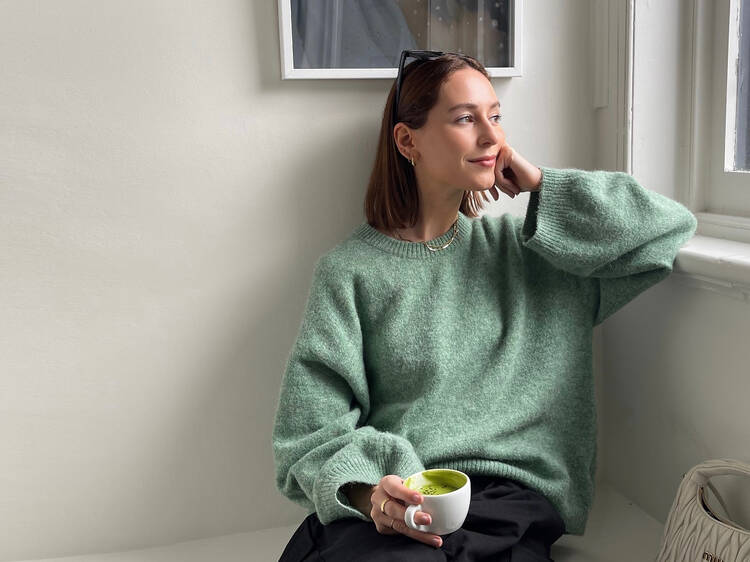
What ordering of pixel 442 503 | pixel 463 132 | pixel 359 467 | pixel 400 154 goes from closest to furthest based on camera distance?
pixel 442 503, pixel 359 467, pixel 463 132, pixel 400 154

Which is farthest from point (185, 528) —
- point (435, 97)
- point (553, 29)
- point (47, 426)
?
point (553, 29)

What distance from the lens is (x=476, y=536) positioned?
42.8 inches

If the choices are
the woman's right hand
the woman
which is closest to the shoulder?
the woman

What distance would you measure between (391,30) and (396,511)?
784 millimetres

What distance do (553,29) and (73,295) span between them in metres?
0.96

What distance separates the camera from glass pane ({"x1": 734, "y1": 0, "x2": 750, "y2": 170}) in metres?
1.37

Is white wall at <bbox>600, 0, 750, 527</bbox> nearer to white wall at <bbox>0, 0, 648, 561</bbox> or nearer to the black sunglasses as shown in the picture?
white wall at <bbox>0, 0, 648, 561</bbox>

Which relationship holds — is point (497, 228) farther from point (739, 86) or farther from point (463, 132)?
point (739, 86)

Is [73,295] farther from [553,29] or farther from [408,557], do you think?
[553,29]

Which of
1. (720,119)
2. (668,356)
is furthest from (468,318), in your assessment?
(720,119)

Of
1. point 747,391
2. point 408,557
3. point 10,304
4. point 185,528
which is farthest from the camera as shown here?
point 185,528

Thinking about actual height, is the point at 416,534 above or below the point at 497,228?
below

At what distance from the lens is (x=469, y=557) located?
106 cm

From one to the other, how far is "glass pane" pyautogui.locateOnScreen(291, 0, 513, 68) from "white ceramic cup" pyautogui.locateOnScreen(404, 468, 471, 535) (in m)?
0.70
